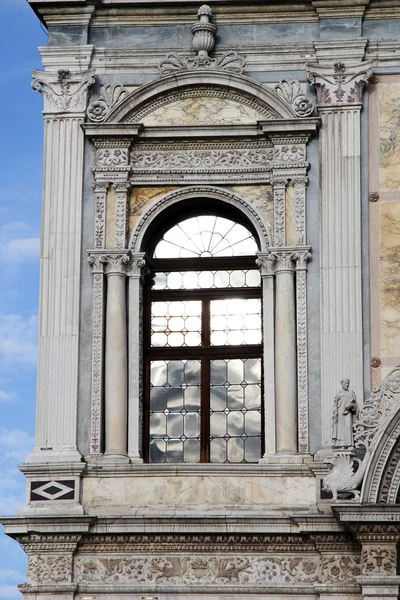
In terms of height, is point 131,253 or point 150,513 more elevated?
point 131,253

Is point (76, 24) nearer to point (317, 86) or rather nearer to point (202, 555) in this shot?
point (317, 86)

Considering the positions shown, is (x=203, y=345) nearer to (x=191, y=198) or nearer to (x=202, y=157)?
(x=191, y=198)

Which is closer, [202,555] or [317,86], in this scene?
[202,555]

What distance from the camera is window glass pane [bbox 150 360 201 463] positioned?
25141 mm

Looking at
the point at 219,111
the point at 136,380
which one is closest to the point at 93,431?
the point at 136,380

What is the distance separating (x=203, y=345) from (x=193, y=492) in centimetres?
217

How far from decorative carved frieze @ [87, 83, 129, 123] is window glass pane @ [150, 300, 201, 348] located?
267 cm

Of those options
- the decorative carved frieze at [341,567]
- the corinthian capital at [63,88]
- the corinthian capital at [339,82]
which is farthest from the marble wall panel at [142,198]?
the decorative carved frieze at [341,567]

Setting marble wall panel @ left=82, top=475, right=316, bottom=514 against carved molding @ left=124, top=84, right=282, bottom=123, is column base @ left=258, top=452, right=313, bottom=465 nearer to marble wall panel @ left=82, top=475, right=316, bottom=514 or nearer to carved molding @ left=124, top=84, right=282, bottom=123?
marble wall panel @ left=82, top=475, right=316, bottom=514

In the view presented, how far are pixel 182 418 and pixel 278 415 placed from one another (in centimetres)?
139

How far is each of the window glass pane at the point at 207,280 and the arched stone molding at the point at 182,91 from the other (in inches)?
85.6

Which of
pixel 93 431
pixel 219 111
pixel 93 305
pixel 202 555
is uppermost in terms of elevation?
pixel 219 111

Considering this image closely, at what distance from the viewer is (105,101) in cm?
2592

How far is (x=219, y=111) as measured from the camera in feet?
85.0
